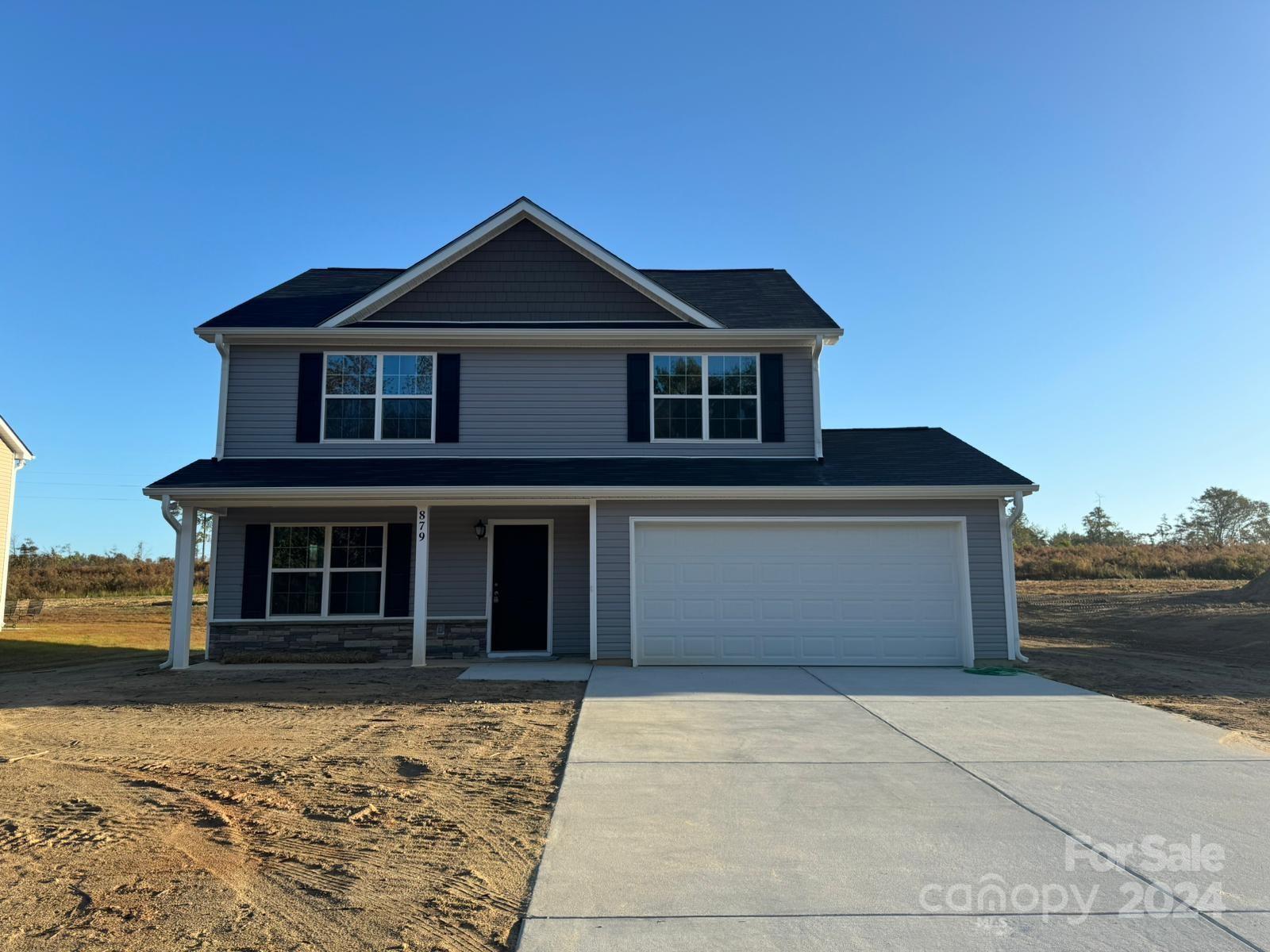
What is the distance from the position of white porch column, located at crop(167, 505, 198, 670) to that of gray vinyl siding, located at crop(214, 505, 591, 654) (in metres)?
0.84

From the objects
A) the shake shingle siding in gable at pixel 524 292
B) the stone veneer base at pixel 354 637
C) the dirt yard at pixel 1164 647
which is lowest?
the dirt yard at pixel 1164 647

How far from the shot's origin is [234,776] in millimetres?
5664

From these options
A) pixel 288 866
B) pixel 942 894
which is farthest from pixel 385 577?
pixel 942 894

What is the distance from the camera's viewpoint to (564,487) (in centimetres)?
1142

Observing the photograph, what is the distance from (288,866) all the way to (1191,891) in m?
4.42

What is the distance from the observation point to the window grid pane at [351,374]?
13.1m

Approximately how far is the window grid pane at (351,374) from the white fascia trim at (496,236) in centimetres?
58

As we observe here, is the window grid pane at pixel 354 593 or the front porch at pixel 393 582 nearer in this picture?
the front porch at pixel 393 582

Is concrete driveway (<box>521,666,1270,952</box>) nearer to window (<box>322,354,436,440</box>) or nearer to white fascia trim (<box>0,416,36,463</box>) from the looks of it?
window (<box>322,354,436,440</box>)

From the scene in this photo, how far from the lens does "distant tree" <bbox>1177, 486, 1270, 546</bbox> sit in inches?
2276

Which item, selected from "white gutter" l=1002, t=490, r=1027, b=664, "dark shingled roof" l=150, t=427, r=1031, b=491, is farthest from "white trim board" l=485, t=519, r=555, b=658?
"white gutter" l=1002, t=490, r=1027, b=664

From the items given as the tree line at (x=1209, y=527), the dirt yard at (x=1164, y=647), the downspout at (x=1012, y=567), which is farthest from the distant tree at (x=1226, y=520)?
the downspout at (x=1012, y=567)

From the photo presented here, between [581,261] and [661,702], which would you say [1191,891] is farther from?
[581,261]

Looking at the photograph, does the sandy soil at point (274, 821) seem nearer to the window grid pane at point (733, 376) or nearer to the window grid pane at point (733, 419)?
the window grid pane at point (733, 419)
